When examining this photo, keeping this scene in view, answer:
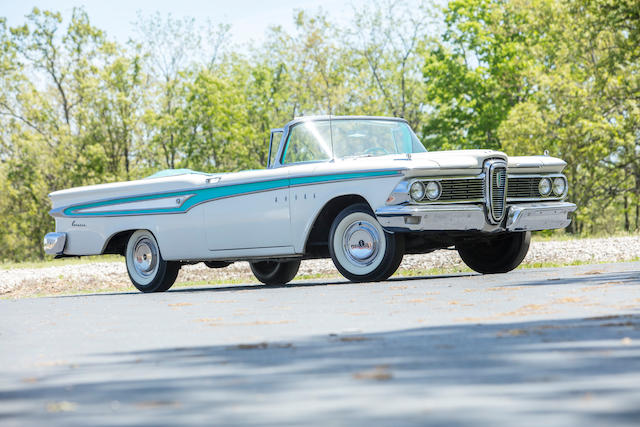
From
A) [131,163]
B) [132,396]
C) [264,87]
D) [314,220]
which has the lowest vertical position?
[132,396]

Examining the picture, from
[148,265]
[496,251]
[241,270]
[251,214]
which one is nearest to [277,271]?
[148,265]

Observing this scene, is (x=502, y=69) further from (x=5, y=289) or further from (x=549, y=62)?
(x=5, y=289)

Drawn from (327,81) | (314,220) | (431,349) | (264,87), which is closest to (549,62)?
(327,81)

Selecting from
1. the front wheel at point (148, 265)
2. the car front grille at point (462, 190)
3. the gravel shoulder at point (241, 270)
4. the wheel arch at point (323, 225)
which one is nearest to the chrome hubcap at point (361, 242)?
the wheel arch at point (323, 225)

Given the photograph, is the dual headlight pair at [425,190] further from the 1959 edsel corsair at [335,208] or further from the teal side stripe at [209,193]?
the teal side stripe at [209,193]

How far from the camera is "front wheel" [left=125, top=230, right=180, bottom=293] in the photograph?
40.2 ft

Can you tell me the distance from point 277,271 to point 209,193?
2224 millimetres

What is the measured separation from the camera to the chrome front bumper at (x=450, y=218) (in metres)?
9.86

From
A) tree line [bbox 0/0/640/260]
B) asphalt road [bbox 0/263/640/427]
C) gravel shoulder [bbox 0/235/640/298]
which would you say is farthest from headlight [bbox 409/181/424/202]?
tree line [bbox 0/0/640/260]

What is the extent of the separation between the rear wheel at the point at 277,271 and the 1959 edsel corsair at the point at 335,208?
122cm

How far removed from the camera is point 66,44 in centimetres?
4903

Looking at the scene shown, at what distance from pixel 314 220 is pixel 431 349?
5663mm

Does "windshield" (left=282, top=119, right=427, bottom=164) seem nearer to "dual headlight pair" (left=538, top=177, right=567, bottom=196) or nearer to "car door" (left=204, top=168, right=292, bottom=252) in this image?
"car door" (left=204, top=168, right=292, bottom=252)

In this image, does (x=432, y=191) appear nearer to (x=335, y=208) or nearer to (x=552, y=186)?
(x=335, y=208)
